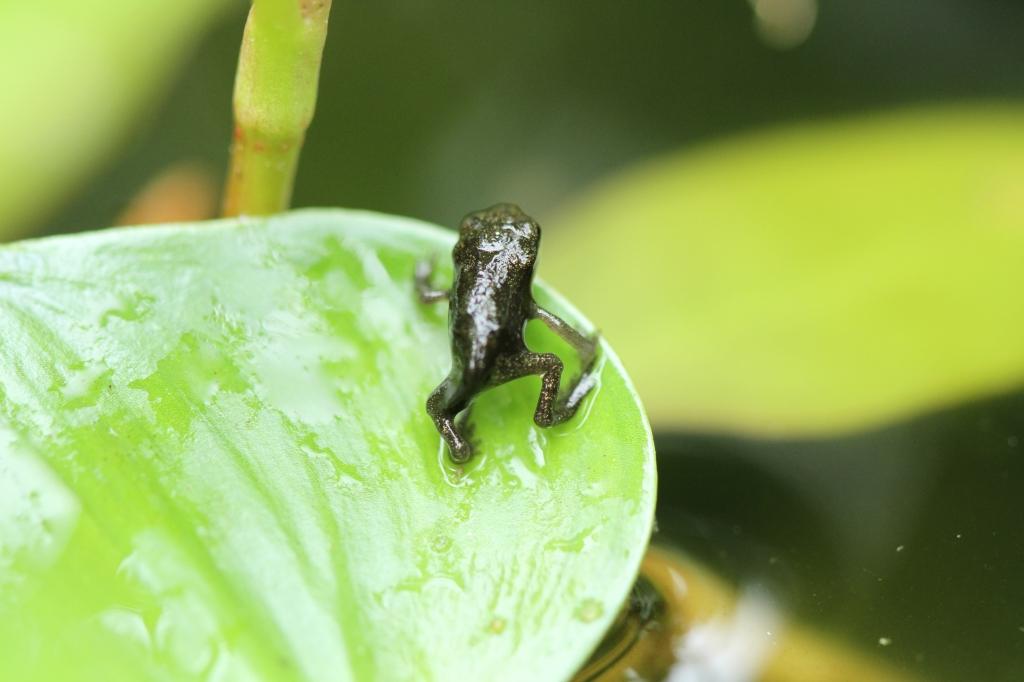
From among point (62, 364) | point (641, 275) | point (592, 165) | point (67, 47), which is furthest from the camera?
point (592, 165)

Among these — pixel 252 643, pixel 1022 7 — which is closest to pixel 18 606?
pixel 252 643

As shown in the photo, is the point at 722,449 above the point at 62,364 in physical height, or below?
below

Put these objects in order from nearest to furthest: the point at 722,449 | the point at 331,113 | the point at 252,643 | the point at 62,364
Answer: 1. the point at 252,643
2. the point at 62,364
3. the point at 722,449
4. the point at 331,113

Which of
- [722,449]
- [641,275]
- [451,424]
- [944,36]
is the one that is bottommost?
[722,449]

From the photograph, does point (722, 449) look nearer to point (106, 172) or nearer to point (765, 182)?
point (765, 182)

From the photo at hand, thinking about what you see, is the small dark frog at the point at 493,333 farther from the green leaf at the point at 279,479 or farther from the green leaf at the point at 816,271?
the green leaf at the point at 816,271

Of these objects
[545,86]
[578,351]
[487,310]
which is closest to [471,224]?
[487,310]
